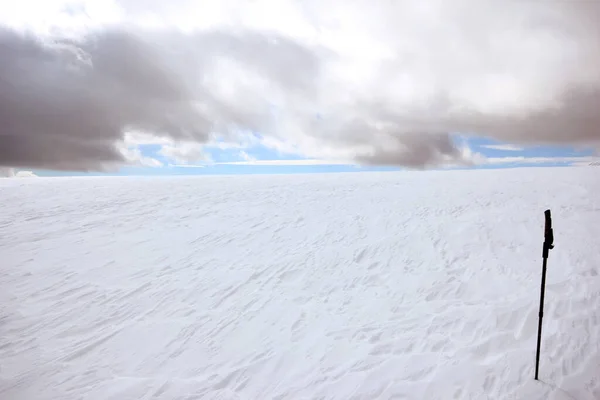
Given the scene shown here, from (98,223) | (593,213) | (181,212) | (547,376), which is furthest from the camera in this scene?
(181,212)

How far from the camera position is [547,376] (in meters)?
4.79

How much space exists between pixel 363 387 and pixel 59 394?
4818mm

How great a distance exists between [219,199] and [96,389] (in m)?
10.9

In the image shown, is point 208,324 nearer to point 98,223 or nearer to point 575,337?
point 575,337

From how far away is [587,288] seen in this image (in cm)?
686

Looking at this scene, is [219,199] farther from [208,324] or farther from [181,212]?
[208,324]

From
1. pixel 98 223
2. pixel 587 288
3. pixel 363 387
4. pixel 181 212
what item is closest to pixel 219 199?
pixel 181 212

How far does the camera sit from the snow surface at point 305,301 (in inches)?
204

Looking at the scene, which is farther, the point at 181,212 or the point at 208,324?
the point at 181,212

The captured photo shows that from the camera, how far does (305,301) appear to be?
7383 mm

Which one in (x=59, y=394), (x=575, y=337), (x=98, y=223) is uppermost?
(x=98, y=223)

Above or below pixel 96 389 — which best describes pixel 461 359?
above

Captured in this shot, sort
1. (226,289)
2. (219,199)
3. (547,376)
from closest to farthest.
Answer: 1. (547,376)
2. (226,289)
3. (219,199)

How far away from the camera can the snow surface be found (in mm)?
5180
